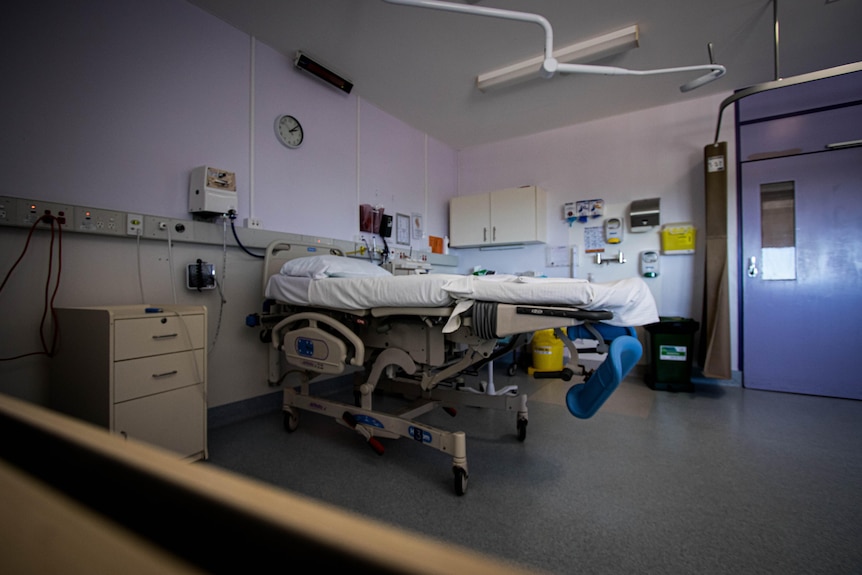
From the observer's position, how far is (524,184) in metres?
4.72

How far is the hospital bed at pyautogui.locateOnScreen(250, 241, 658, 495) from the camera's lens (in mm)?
1504

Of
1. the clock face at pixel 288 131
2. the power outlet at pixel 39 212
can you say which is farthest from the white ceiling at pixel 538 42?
the power outlet at pixel 39 212

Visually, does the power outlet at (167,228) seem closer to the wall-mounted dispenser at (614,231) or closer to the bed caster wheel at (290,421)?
the bed caster wheel at (290,421)

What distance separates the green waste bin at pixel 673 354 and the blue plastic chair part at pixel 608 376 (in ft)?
7.01

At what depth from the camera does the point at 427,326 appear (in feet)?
6.14

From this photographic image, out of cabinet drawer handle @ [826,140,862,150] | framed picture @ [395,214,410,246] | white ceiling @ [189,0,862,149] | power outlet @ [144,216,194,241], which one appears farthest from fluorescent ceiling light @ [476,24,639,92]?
power outlet @ [144,216,194,241]

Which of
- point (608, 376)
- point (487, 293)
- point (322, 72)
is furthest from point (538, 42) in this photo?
point (608, 376)

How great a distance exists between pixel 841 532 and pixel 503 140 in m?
4.56

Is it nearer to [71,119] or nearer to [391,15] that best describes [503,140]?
[391,15]

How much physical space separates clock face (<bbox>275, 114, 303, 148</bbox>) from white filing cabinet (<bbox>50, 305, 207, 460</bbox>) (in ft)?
5.39

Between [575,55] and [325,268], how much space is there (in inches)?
104

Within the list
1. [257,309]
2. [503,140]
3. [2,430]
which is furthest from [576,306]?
[503,140]

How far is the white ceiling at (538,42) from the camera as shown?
2.53m

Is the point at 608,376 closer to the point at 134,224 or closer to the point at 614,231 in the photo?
the point at 134,224
